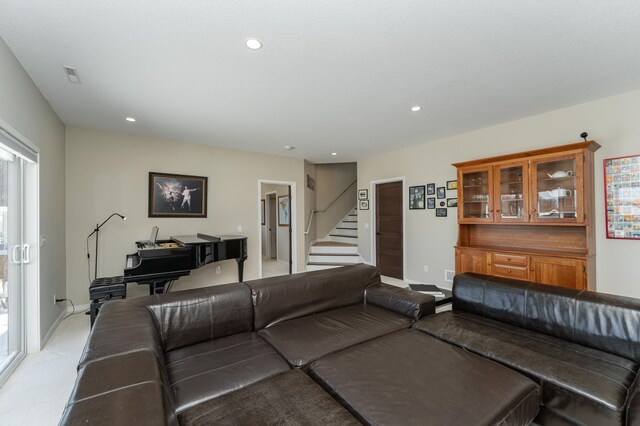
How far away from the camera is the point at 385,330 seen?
208 cm

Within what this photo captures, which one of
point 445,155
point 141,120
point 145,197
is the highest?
point 141,120

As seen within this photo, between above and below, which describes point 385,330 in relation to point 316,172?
below

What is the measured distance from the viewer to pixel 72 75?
250 centimetres

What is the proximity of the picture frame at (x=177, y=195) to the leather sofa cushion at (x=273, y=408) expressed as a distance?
3890mm

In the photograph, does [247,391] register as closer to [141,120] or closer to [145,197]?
[141,120]

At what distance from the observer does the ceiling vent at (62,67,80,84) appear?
2.40 meters

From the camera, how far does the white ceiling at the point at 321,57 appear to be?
1.75 m

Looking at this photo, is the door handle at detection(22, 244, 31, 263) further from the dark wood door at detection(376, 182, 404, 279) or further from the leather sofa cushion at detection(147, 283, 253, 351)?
the dark wood door at detection(376, 182, 404, 279)

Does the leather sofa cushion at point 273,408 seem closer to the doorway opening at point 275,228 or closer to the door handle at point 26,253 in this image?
the door handle at point 26,253

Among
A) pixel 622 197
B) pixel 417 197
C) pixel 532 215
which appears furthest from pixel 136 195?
pixel 622 197

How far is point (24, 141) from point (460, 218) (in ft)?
16.5

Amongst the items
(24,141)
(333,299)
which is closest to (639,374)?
(333,299)

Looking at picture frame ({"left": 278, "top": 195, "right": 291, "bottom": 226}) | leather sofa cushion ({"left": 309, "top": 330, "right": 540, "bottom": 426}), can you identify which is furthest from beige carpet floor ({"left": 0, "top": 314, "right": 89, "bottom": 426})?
picture frame ({"left": 278, "top": 195, "right": 291, "bottom": 226})

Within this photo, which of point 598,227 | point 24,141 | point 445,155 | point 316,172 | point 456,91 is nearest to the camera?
point 24,141
